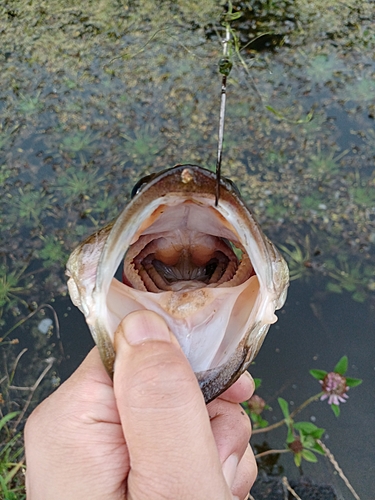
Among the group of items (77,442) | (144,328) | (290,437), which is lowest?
(290,437)

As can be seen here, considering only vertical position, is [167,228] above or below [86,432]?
above

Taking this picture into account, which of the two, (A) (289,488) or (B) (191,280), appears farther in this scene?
(A) (289,488)

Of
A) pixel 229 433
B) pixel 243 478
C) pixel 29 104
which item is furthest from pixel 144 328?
pixel 29 104

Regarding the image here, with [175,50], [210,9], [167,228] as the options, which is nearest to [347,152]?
[175,50]

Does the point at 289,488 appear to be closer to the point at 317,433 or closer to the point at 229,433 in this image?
the point at 317,433

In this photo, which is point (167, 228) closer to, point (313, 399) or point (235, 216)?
point (235, 216)

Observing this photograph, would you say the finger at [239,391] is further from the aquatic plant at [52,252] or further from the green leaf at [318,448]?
the aquatic plant at [52,252]
